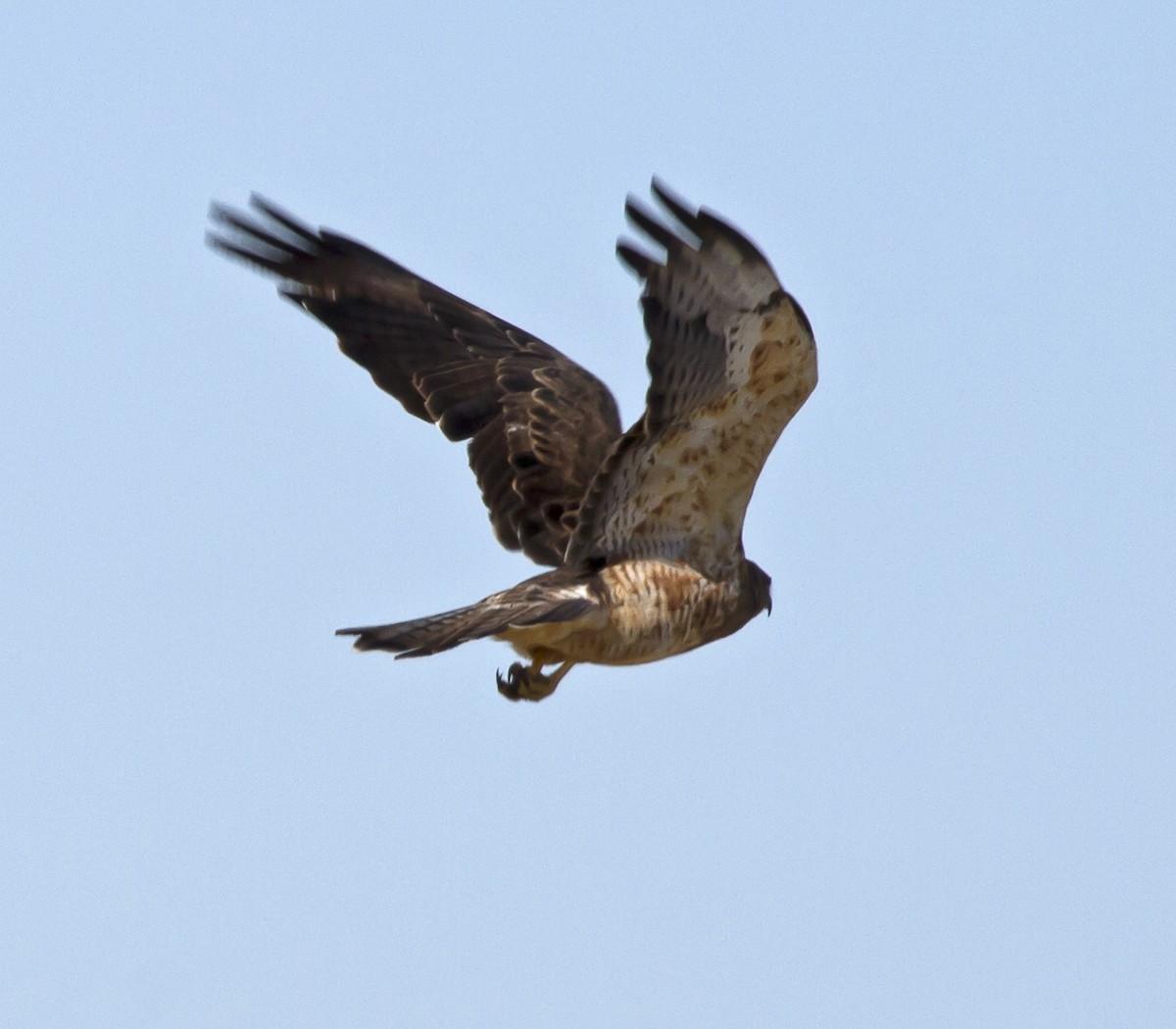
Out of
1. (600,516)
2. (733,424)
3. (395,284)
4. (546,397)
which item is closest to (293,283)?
(395,284)

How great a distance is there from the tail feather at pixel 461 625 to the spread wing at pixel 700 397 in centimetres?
50

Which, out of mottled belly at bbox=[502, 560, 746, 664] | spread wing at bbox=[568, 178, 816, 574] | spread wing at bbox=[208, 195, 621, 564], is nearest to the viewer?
spread wing at bbox=[568, 178, 816, 574]

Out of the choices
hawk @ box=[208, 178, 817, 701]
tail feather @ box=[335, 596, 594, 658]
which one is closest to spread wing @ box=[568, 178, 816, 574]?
hawk @ box=[208, 178, 817, 701]

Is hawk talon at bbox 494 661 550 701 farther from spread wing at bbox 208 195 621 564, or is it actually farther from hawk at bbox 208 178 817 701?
spread wing at bbox 208 195 621 564

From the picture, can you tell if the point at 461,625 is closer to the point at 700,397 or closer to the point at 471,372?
the point at 700,397

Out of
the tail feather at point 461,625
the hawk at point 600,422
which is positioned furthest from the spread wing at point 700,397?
the tail feather at point 461,625

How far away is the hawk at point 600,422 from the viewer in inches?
348

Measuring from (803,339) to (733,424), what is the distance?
615mm

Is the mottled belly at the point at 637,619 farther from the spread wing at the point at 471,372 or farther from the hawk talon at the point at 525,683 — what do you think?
the spread wing at the point at 471,372

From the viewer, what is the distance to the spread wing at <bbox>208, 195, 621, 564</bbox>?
37.3 feet

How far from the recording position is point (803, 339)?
888 centimetres

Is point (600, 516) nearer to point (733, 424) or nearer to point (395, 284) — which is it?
point (733, 424)

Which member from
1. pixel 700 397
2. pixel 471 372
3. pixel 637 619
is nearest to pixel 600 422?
pixel 471 372

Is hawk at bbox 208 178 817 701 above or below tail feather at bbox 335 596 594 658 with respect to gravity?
above
